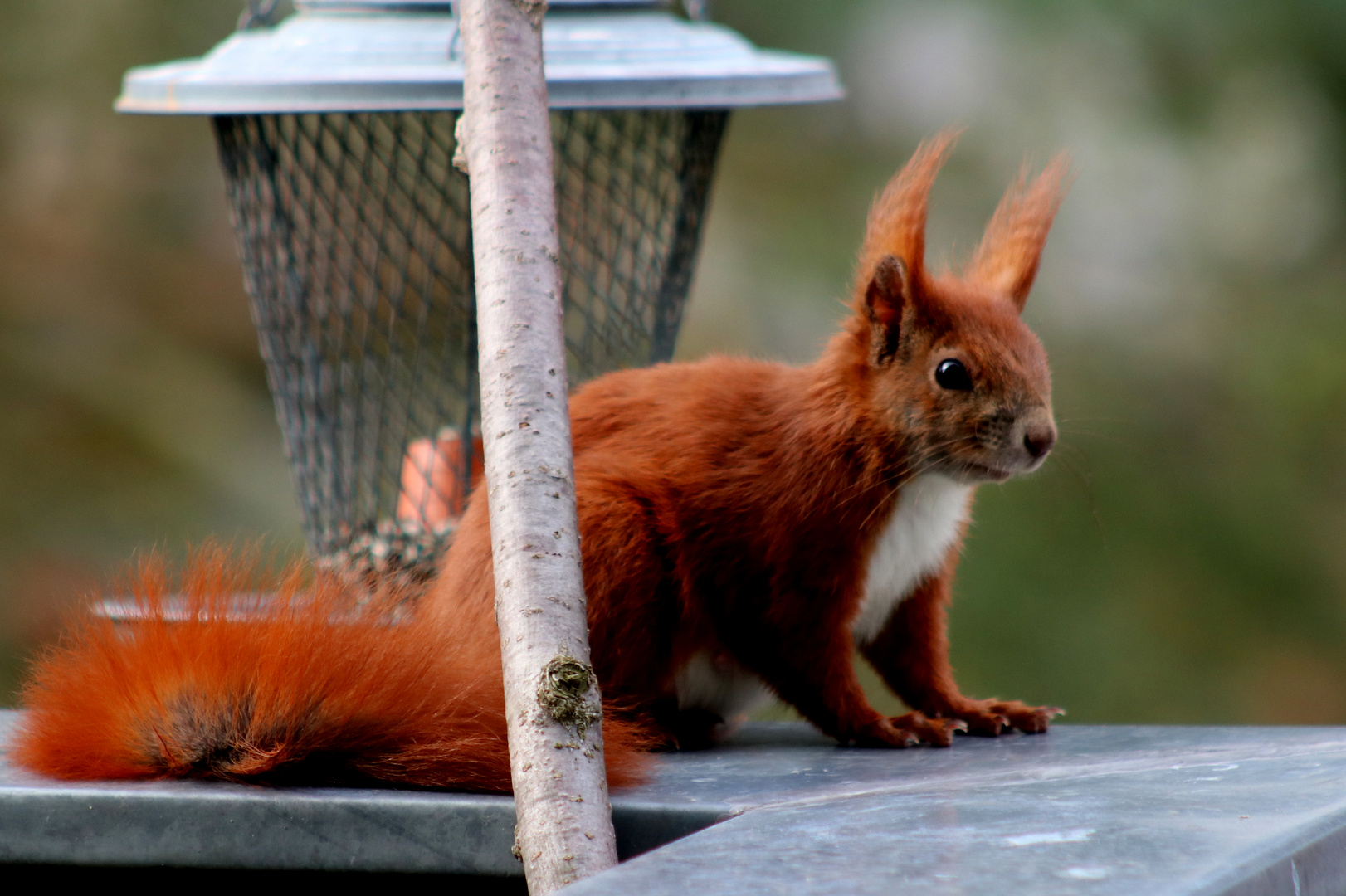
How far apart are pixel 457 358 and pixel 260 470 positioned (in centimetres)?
130

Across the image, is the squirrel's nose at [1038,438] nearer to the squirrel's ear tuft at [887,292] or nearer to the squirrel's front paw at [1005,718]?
the squirrel's ear tuft at [887,292]

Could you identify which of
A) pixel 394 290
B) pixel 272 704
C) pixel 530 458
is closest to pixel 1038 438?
pixel 530 458

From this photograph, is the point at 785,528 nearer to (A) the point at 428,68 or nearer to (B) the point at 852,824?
(B) the point at 852,824

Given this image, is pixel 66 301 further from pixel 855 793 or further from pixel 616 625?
pixel 855 793

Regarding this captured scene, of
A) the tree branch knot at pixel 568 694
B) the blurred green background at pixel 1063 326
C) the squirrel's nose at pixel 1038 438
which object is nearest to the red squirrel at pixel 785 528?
the squirrel's nose at pixel 1038 438

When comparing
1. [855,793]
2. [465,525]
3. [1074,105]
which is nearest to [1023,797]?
[855,793]

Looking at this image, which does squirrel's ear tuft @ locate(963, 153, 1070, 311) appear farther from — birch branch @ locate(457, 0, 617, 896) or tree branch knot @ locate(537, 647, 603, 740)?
tree branch knot @ locate(537, 647, 603, 740)

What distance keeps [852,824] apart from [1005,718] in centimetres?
54

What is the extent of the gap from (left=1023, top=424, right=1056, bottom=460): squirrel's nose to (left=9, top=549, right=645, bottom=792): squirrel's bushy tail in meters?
0.41

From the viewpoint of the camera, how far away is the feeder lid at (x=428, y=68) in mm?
1302

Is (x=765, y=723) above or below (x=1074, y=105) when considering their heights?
below

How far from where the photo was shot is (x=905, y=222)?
124 centimetres

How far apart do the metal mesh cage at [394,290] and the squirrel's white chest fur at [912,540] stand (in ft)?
1.48

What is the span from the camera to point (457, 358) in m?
1.80
